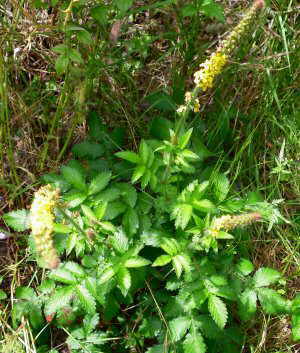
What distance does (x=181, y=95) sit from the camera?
256 cm

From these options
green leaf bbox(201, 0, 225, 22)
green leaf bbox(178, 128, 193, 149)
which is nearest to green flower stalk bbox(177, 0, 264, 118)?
green leaf bbox(178, 128, 193, 149)

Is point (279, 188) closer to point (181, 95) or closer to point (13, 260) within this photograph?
point (181, 95)

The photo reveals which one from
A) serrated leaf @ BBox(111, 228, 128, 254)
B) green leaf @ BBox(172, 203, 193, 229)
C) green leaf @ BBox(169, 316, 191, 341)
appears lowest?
green leaf @ BBox(169, 316, 191, 341)

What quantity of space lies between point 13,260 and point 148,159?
0.88 meters

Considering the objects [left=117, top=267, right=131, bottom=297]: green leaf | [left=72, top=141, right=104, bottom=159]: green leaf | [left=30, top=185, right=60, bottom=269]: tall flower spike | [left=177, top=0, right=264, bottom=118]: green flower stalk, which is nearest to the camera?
[left=30, top=185, right=60, bottom=269]: tall flower spike

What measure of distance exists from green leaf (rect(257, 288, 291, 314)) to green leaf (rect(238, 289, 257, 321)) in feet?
0.12

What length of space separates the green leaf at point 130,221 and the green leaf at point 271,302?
60 centimetres

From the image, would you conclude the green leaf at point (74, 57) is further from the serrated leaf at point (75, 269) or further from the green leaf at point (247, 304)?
the green leaf at point (247, 304)

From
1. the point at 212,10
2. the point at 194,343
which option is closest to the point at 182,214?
the point at 194,343

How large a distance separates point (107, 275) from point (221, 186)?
2.12 feet

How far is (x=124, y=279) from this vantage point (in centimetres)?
191

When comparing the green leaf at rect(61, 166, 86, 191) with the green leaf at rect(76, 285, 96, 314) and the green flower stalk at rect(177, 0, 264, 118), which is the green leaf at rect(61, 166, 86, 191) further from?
the green flower stalk at rect(177, 0, 264, 118)

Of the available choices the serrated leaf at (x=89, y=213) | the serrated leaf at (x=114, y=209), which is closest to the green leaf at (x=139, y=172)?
the serrated leaf at (x=114, y=209)

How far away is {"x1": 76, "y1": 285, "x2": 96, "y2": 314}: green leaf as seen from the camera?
1.95m
